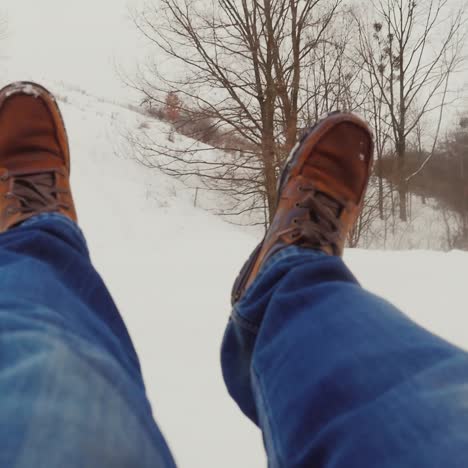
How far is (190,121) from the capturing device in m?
4.15

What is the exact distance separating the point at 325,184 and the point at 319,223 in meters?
0.19

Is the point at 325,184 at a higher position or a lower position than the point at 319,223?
higher

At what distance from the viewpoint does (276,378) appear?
2.09 feet

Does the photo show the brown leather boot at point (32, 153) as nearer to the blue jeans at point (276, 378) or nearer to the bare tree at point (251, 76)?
the blue jeans at point (276, 378)

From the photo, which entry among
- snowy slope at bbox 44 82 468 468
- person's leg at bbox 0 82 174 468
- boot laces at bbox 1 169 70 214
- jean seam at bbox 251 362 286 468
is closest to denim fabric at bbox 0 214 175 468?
person's leg at bbox 0 82 174 468

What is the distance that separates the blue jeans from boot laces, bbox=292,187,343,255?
8.4 inches

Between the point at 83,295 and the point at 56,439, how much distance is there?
1.32ft

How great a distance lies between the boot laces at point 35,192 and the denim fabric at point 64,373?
0.27 meters

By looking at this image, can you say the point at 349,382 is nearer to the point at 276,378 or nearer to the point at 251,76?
the point at 276,378

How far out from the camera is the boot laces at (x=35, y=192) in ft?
3.52

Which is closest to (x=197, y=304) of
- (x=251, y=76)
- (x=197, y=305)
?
(x=197, y=305)

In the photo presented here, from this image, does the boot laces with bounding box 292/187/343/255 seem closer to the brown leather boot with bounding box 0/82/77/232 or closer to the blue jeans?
the blue jeans

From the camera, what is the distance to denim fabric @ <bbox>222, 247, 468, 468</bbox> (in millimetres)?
448

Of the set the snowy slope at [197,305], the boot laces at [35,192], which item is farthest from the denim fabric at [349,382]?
the boot laces at [35,192]
